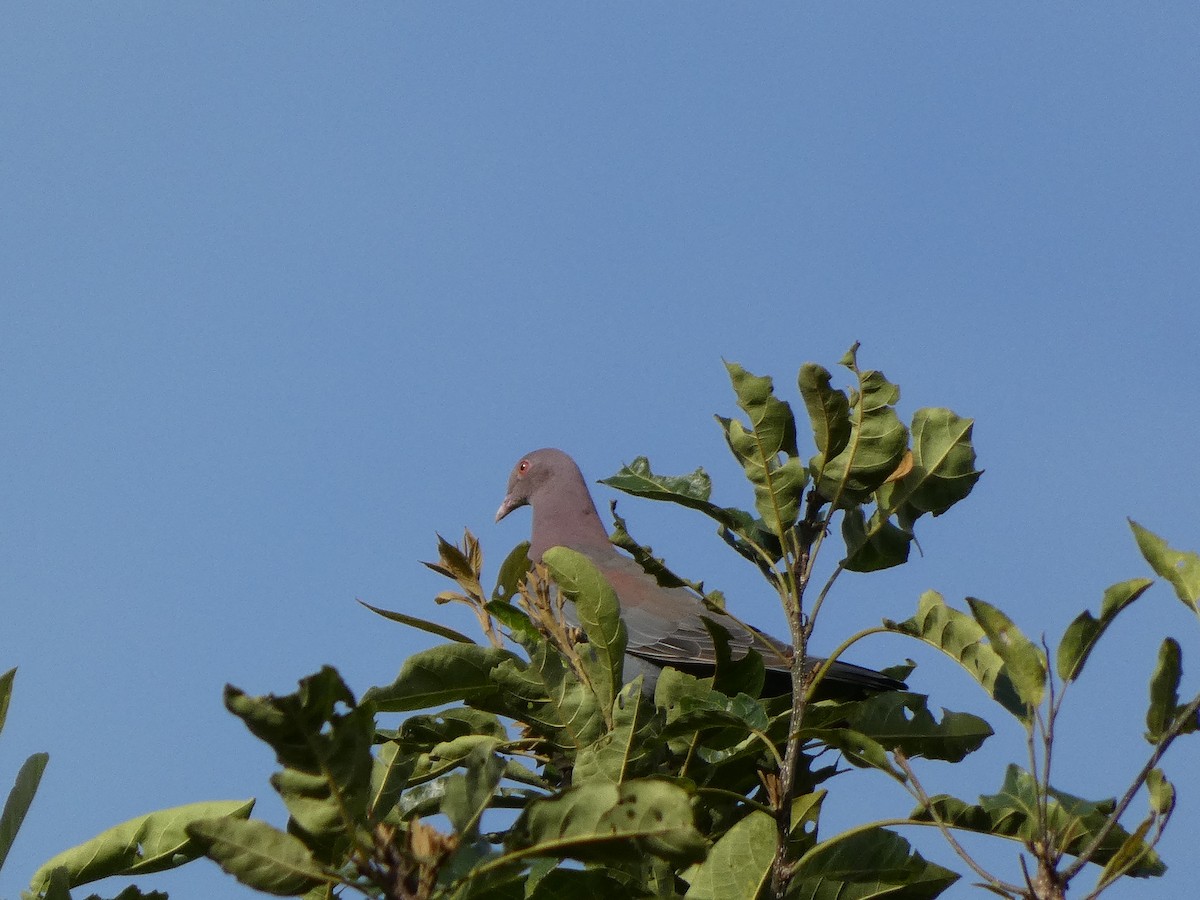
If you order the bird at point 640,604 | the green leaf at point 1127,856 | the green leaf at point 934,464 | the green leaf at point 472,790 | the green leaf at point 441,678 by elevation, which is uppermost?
the bird at point 640,604

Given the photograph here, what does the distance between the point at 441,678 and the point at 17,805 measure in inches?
35.6

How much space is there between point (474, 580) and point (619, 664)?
2.56 feet

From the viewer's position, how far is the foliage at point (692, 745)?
188cm

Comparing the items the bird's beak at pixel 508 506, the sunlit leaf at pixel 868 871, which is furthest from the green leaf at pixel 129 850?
the bird's beak at pixel 508 506

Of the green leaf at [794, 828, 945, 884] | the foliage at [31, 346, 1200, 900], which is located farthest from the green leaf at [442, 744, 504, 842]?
the green leaf at [794, 828, 945, 884]

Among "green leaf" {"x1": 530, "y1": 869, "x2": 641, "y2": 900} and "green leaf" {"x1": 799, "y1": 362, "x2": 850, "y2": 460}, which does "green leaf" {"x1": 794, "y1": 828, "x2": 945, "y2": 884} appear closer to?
"green leaf" {"x1": 530, "y1": 869, "x2": 641, "y2": 900}

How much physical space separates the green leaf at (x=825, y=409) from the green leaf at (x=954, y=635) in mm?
374

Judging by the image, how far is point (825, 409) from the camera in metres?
2.84

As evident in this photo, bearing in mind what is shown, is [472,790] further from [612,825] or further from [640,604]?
[640,604]

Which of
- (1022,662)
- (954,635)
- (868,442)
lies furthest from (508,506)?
(1022,662)

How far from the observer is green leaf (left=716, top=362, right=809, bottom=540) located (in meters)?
2.87

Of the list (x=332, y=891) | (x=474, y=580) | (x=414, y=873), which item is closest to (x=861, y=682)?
(x=474, y=580)

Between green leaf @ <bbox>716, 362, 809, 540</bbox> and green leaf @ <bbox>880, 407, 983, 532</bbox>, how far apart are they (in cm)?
24

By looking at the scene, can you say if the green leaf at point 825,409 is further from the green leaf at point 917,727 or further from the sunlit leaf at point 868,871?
the sunlit leaf at point 868,871
